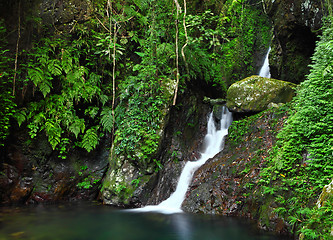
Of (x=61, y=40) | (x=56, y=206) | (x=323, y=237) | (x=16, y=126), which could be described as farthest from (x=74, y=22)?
(x=323, y=237)

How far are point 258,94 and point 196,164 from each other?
3248 mm

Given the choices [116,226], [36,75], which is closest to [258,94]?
[116,226]

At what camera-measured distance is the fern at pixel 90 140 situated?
7.45 m

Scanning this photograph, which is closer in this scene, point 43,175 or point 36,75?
point 36,75

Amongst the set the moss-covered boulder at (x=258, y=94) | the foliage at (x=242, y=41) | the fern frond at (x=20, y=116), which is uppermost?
the foliage at (x=242, y=41)

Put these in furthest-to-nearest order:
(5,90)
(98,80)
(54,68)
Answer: (98,80), (54,68), (5,90)

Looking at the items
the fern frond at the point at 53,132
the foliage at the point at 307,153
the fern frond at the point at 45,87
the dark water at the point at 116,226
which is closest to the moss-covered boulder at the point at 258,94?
the foliage at the point at 307,153

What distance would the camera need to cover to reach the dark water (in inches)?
173

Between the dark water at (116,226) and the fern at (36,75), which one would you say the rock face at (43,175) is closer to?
the dark water at (116,226)

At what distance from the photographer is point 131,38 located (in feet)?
29.3

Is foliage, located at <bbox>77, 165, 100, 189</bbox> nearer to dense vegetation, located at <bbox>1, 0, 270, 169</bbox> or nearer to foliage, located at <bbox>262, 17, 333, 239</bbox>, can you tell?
dense vegetation, located at <bbox>1, 0, 270, 169</bbox>

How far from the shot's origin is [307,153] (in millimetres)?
4570

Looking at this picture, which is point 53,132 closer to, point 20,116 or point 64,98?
point 20,116

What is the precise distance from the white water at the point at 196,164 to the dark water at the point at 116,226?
67cm
